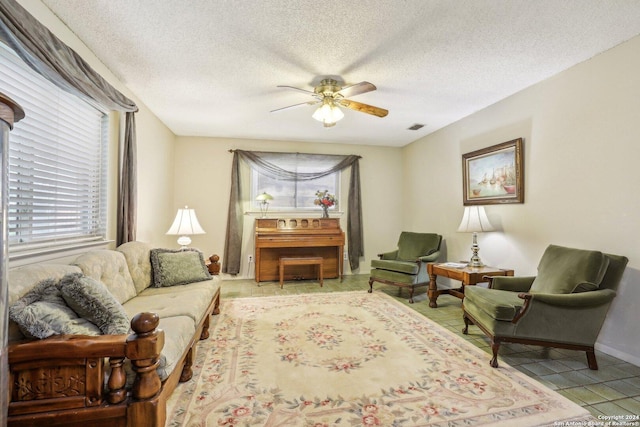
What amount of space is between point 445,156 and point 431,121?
57 centimetres

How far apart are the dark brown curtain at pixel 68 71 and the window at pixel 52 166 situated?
0.41ft

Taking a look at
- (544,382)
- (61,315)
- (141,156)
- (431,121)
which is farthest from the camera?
(431,121)

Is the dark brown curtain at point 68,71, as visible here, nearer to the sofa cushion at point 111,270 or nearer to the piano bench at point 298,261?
the sofa cushion at point 111,270

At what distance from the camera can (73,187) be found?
7.47ft

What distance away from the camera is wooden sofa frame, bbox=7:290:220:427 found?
3.74 ft

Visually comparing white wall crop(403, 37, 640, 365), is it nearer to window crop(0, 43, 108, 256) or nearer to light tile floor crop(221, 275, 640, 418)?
light tile floor crop(221, 275, 640, 418)

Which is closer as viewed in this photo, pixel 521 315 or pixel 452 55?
pixel 521 315

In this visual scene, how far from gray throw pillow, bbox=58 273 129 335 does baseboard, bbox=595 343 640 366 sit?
3.31 meters

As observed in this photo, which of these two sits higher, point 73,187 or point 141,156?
point 141,156

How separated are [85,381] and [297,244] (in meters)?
3.51

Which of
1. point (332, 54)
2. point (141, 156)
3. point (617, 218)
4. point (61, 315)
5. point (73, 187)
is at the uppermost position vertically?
point (332, 54)

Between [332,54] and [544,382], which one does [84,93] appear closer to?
[332,54]

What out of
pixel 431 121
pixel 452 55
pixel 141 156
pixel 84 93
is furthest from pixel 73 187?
pixel 431 121

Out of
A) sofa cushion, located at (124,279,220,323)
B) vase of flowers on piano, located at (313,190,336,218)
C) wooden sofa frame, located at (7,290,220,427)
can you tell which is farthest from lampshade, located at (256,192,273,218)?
wooden sofa frame, located at (7,290,220,427)
